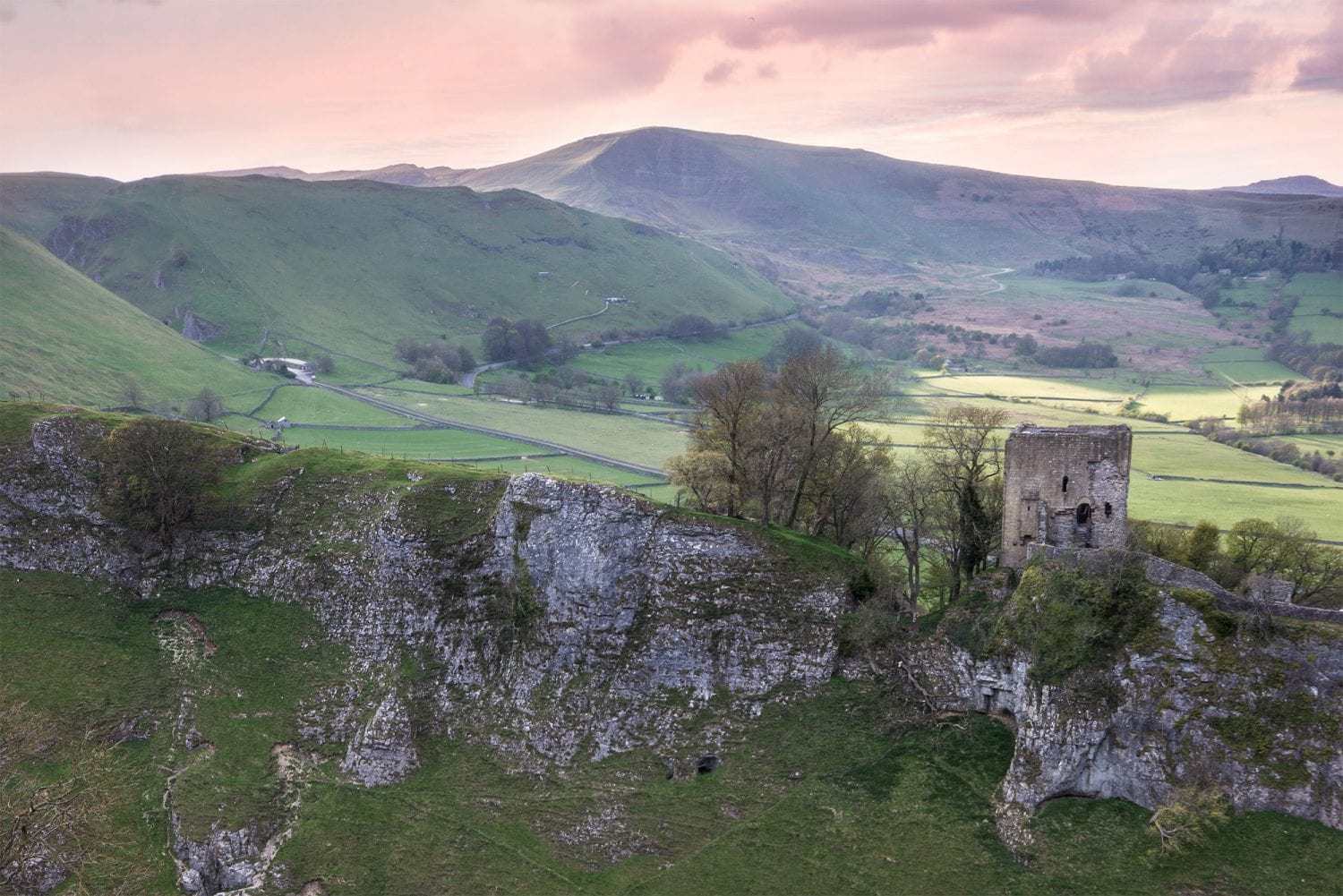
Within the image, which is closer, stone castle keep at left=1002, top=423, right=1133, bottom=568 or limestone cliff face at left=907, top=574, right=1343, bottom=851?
limestone cliff face at left=907, top=574, right=1343, bottom=851

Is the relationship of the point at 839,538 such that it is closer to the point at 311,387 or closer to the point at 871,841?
Result: the point at 871,841

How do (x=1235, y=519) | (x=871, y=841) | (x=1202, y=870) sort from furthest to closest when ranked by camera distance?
(x=1235, y=519), (x=871, y=841), (x=1202, y=870)

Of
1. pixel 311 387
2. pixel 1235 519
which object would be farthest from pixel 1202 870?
pixel 311 387

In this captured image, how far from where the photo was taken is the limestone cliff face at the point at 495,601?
43.1 m

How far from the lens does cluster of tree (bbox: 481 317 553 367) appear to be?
537ft

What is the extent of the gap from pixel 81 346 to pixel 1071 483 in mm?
124600

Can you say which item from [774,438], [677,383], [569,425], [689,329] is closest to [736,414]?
[774,438]

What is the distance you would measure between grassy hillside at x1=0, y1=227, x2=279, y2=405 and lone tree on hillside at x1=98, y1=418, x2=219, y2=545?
52292mm

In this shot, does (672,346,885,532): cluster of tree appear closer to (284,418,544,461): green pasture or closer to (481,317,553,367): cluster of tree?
(284,418,544,461): green pasture

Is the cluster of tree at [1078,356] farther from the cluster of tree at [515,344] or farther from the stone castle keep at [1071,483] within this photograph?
the stone castle keep at [1071,483]

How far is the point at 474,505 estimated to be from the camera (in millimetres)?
50250

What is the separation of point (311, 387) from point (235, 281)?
212ft

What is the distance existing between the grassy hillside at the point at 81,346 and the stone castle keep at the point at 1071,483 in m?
98.6

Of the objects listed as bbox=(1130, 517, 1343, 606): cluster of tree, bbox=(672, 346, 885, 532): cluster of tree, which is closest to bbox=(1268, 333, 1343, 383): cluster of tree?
bbox=(1130, 517, 1343, 606): cluster of tree
